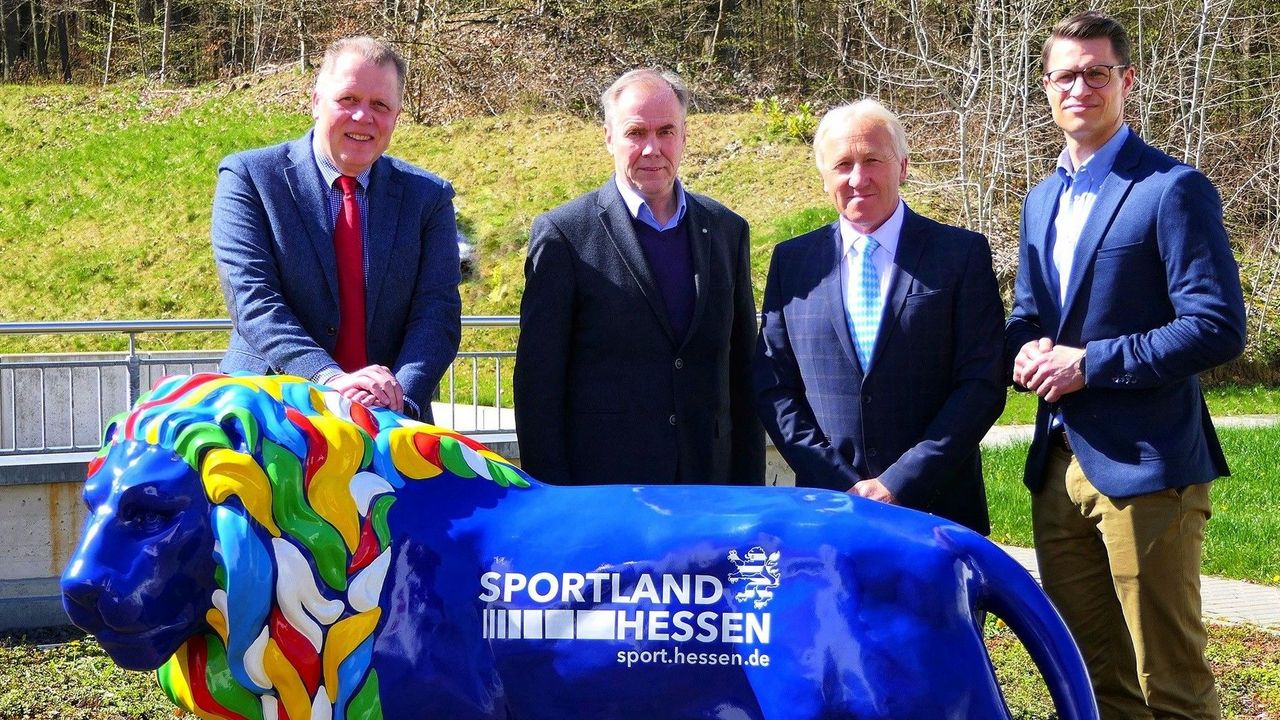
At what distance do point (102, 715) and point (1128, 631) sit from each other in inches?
163

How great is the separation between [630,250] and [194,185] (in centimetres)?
2150

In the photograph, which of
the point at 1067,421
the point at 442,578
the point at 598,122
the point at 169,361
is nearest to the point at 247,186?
the point at 442,578

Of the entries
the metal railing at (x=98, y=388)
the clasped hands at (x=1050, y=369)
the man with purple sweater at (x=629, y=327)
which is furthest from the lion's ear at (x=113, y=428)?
the metal railing at (x=98, y=388)

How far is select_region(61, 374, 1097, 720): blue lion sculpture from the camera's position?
217cm

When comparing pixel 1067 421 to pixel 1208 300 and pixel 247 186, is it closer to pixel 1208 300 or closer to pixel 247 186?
pixel 1208 300

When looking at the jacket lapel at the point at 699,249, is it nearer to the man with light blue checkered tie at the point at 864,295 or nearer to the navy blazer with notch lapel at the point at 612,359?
the navy blazer with notch lapel at the point at 612,359

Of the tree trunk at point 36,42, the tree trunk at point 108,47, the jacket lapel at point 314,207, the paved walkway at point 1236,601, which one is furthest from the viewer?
the tree trunk at point 36,42

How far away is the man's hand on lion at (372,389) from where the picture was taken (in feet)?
8.61

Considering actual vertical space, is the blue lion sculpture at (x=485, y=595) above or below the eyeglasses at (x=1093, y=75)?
below

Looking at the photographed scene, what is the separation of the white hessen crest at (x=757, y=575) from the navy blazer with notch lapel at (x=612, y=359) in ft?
5.15

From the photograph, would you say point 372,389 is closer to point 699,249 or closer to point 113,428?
point 113,428

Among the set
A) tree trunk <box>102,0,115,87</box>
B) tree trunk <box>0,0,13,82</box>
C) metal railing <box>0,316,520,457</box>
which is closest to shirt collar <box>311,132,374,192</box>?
metal railing <box>0,316,520,457</box>

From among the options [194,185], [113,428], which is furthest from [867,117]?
[194,185]

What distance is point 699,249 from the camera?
151 inches
